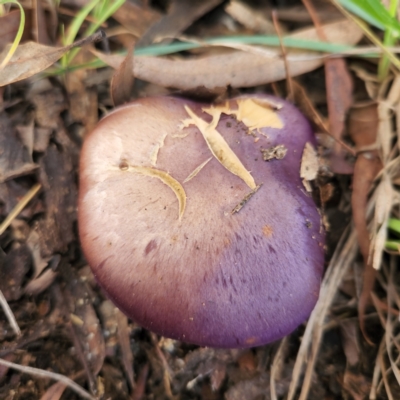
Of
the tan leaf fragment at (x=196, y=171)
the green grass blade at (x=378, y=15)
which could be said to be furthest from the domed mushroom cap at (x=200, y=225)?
the green grass blade at (x=378, y=15)

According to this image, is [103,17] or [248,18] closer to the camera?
[103,17]

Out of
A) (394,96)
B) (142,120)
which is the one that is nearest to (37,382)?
(142,120)

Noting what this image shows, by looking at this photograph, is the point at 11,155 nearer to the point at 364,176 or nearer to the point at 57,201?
the point at 57,201

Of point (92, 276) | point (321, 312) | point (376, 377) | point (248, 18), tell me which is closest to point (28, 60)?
point (92, 276)

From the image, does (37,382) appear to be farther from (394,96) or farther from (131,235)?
(394,96)

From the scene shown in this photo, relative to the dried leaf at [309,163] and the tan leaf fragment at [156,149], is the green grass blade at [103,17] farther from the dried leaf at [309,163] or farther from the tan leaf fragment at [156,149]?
the dried leaf at [309,163]

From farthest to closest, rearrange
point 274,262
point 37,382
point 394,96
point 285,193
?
point 394,96, point 37,382, point 285,193, point 274,262
